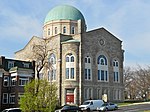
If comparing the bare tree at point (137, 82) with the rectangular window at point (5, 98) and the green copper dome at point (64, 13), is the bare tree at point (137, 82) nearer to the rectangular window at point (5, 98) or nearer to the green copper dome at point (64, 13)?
the green copper dome at point (64, 13)

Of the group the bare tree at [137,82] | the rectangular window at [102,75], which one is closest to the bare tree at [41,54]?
the rectangular window at [102,75]

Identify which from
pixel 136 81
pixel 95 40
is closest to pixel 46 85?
pixel 95 40

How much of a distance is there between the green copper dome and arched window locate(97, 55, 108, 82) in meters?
14.0

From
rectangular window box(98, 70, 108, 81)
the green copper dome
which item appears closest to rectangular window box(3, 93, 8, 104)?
rectangular window box(98, 70, 108, 81)

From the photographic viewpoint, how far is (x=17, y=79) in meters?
59.6

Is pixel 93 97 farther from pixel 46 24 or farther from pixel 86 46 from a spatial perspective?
pixel 46 24

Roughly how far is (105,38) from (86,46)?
21.8ft

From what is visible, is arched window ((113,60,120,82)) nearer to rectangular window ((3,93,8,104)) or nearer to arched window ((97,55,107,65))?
arched window ((97,55,107,65))

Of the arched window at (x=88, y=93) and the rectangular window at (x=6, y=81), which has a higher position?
the rectangular window at (x=6, y=81)

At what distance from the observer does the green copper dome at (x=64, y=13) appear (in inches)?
3086

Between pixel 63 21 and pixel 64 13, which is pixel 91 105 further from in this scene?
pixel 64 13

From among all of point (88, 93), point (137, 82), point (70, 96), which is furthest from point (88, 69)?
point (137, 82)

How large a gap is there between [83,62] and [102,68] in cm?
623

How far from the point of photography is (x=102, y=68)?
7106 cm
